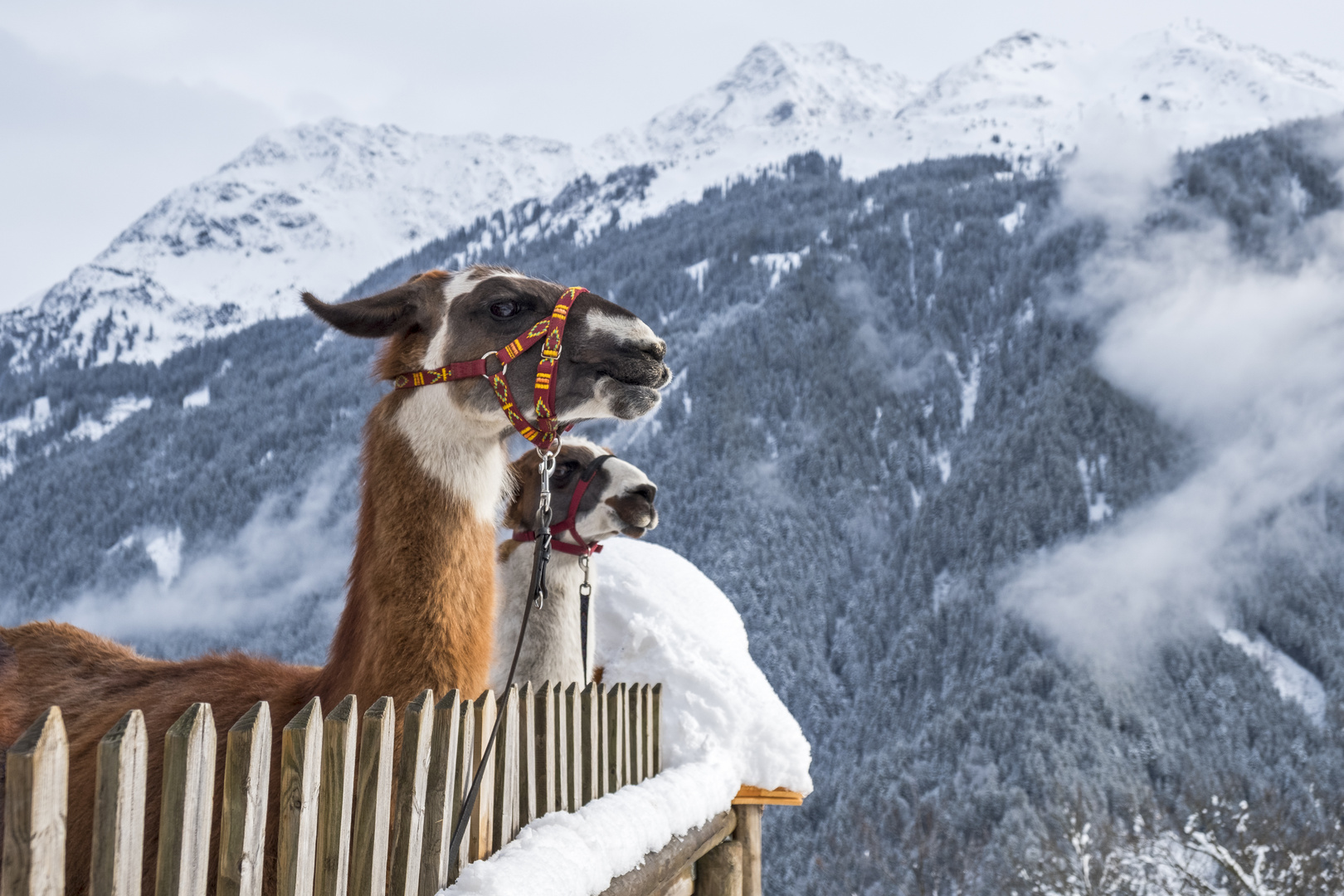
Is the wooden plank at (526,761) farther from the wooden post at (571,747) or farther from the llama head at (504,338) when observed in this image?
the llama head at (504,338)

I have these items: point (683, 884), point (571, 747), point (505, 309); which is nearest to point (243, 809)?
point (571, 747)

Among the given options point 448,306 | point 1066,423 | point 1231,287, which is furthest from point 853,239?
point 448,306

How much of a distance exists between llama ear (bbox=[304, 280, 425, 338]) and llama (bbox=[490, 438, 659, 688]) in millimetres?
1299

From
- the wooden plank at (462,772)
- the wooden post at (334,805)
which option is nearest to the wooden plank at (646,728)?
the wooden plank at (462,772)

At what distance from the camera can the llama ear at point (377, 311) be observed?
8.45 feet

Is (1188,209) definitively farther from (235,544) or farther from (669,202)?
(235,544)

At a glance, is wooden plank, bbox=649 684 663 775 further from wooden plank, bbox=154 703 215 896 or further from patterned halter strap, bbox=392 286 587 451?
wooden plank, bbox=154 703 215 896

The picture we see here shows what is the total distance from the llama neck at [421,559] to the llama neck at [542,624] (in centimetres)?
105

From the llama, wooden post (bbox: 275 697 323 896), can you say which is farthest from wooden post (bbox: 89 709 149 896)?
the llama

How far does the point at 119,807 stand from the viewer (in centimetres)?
118

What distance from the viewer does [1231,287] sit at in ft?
499

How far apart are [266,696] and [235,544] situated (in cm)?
11897

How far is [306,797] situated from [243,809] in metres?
0.14

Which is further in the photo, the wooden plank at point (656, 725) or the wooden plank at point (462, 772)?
the wooden plank at point (656, 725)
